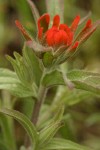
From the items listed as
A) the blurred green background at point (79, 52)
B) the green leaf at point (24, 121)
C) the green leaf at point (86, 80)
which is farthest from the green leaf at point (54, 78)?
the blurred green background at point (79, 52)

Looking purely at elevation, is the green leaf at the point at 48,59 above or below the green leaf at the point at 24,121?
above

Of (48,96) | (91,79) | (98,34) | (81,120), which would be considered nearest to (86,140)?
(81,120)

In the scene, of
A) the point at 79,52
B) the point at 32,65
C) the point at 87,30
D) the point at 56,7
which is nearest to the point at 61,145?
the point at 32,65

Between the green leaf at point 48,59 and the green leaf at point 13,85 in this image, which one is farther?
the green leaf at point 13,85

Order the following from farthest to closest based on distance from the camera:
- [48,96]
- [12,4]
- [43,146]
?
[12,4] < [48,96] < [43,146]

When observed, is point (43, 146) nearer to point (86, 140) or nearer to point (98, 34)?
point (86, 140)

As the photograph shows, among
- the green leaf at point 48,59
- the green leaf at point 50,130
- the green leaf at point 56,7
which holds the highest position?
the green leaf at point 56,7

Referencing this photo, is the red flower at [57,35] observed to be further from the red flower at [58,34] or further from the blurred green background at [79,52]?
the blurred green background at [79,52]

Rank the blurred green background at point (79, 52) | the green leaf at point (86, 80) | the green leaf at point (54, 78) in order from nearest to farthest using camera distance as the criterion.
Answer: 1. the green leaf at point (86, 80)
2. the green leaf at point (54, 78)
3. the blurred green background at point (79, 52)
